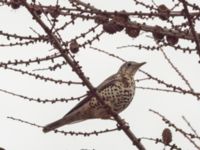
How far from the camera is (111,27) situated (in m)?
4.54

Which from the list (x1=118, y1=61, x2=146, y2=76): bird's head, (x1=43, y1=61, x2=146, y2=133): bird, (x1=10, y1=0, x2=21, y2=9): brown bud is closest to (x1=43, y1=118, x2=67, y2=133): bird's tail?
(x1=43, y1=61, x2=146, y2=133): bird

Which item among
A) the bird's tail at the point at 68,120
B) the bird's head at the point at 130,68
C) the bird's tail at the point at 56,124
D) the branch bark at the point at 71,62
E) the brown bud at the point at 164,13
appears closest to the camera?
the branch bark at the point at 71,62

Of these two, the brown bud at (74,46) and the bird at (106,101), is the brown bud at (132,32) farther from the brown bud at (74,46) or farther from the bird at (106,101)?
the bird at (106,101)

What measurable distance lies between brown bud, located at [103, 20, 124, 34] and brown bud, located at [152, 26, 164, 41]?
10.6 inches

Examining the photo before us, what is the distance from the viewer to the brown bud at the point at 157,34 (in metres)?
4.32

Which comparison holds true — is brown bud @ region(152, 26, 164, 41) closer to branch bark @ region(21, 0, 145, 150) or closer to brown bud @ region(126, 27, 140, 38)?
brown bud @ region(126, 27, 140, 38)

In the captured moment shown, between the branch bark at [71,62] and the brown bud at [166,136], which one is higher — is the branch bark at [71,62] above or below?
above

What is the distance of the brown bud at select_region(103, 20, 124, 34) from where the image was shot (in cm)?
443

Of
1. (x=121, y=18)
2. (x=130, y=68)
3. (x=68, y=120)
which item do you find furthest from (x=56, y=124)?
(x=121, y=18)

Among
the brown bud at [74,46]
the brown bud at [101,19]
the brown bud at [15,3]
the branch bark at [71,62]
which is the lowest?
the branch bark at [71,62]

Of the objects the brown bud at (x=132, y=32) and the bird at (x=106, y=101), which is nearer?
the brown bud at (x=132, y=32)

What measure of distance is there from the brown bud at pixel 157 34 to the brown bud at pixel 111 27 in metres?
0.27

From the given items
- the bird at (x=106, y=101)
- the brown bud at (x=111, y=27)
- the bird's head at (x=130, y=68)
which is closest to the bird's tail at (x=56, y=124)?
the bird at (x=106, y=101)

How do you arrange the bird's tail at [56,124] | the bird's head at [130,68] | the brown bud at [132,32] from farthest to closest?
the bird's head at [130,68], the bird's tail at [56,124], the brown bud at [132,32]
